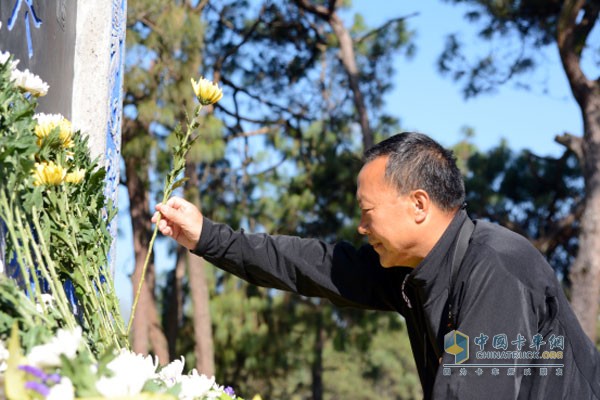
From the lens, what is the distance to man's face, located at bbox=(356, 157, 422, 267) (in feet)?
6.25

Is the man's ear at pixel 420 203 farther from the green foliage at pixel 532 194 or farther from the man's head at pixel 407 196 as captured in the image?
the green foliage at pixel 532 194

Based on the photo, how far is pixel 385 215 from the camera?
1.90 meters

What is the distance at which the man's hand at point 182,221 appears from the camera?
2051 millimetres

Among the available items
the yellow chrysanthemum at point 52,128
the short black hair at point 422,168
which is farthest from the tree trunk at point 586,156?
the yellow chrysanthemum at point 52,128

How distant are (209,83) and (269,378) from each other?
9.54 m

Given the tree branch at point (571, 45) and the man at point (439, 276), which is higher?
the tree branch at point (571, 45)

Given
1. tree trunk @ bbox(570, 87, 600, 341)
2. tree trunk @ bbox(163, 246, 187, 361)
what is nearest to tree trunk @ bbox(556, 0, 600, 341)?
tree trunk @ bbox(570, 87, 600, 341)

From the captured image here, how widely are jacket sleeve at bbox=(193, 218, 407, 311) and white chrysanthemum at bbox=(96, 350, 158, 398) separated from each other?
1.05 metres

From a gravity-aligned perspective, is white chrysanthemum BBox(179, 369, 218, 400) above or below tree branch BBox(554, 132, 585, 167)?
below

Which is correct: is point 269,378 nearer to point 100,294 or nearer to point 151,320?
point 151,320

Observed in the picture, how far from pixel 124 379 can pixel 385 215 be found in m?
0.97

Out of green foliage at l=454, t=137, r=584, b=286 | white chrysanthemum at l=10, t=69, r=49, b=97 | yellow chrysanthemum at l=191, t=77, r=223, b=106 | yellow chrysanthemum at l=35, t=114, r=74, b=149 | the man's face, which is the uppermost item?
green foliage at l=454, t=137, r=584, b=286

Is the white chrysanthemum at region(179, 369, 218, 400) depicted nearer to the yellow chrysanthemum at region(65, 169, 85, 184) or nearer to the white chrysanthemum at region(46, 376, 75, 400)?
the white chrysanthemum at region(46, 376, 75, 400)

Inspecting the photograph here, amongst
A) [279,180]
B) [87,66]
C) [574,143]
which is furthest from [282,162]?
[87,66]
